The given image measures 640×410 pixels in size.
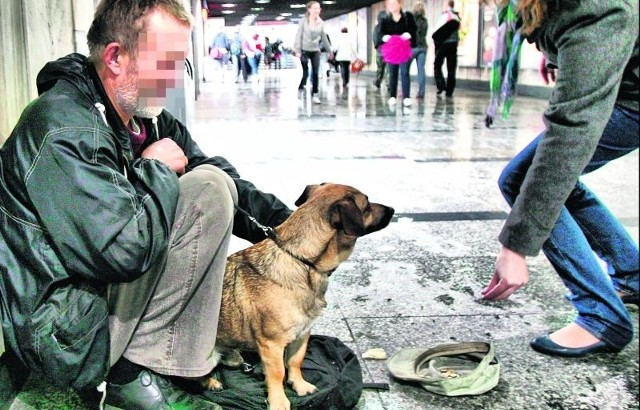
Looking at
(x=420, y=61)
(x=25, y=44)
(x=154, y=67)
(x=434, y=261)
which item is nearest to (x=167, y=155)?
(x=154, y=67)

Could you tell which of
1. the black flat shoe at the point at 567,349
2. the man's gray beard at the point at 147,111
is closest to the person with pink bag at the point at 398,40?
the black flat shoe at the point at 567,349

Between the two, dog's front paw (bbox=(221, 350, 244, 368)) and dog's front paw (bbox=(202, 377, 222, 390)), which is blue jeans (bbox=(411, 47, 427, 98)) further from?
dog's front paw (bbox=(202, 377, 222, 390))

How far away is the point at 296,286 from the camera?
242cm

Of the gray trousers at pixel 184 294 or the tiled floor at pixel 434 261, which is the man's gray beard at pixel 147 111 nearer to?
the gray trousers at pixel 184 294

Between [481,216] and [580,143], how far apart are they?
10.0ft

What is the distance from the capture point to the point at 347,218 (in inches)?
96.8

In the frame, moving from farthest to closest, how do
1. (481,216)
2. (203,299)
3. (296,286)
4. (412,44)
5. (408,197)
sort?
1. (412,44)
2. (408,197)
3. (481,216)
4. (296,286)
5. (203,299)

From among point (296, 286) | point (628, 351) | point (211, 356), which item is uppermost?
point (296, 286)

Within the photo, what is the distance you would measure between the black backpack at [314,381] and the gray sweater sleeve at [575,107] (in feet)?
2.57

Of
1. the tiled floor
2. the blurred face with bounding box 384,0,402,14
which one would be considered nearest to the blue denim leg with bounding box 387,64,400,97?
the blurred face with bounding box 384,0,402,14

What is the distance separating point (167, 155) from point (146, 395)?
0.77 metres

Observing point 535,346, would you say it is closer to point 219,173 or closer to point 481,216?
point 219,173

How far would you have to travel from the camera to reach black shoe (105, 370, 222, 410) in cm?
222

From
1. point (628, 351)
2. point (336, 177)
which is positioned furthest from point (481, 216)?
point (628, 351)
